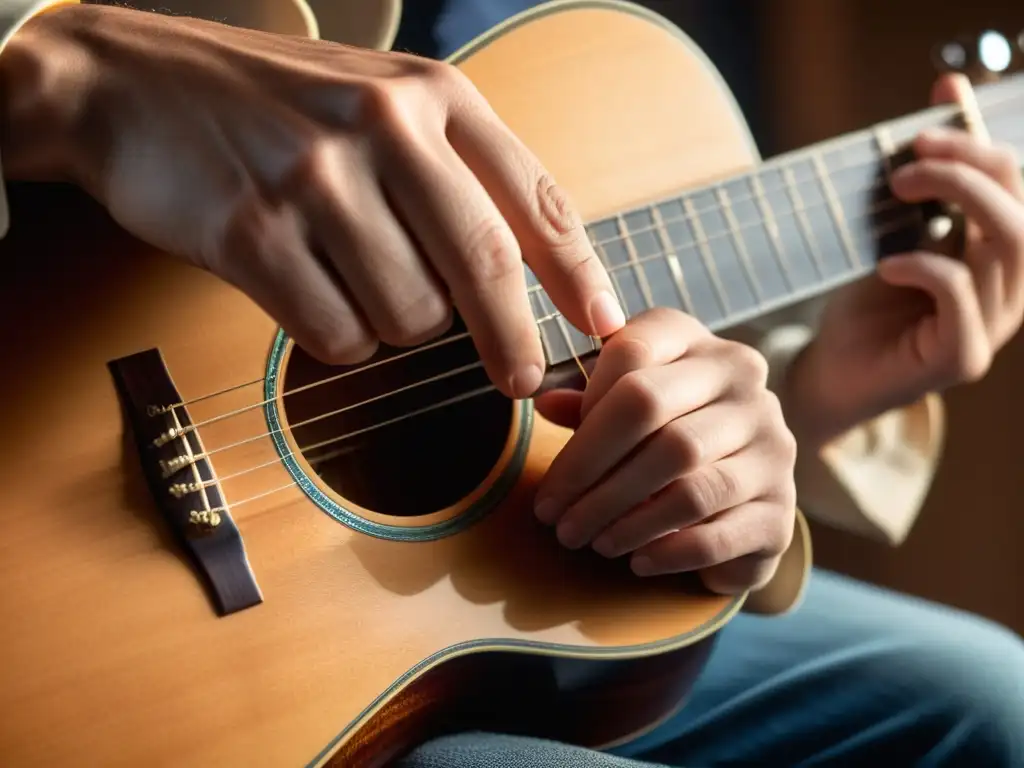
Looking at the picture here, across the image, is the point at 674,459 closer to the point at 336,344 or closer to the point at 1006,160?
the point at 336,344

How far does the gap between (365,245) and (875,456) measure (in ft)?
1.65

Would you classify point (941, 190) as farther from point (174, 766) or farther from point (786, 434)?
point (174, 766)

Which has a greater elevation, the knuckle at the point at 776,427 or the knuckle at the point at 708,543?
the knuckle at the point at 776,427

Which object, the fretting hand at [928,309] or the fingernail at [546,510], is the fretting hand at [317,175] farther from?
the fretting hand at [928,309]

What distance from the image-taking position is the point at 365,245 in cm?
33

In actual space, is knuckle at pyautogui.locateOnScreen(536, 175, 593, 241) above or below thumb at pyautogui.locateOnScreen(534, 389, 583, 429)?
above

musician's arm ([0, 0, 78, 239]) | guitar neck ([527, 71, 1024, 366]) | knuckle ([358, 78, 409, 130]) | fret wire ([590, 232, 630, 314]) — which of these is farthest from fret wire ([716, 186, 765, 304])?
musician's arm ([0, 0, 78, 239])

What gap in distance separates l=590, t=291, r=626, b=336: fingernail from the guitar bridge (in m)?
0.22

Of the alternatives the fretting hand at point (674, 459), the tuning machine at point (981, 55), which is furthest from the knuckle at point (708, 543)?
the tuning machine at point (981, 55)

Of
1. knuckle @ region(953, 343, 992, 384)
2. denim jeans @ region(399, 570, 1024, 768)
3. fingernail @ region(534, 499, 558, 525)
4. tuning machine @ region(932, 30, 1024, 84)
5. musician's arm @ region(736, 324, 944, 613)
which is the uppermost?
tuning machine @ region(932, 30, 1024, 84)

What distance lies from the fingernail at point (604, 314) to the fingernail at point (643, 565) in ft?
0.51

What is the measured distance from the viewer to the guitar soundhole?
0.47 meters

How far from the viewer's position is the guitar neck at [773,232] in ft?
1.75

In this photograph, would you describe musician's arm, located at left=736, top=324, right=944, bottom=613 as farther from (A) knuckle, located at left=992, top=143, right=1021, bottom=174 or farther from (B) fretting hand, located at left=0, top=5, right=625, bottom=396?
(B) fretting hand, located at left=0, top=5, right=625, bottom=396
